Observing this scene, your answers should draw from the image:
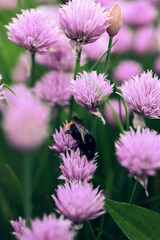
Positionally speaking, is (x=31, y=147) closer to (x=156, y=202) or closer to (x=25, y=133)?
(x=25, y=133)

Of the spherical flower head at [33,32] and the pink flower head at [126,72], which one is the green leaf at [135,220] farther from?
the pink flower head at [126,72]

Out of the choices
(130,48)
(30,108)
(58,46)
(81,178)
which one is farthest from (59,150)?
(130,48)

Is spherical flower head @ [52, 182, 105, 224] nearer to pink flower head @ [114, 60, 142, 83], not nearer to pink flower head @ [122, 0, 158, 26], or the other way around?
pink flower head @ [114, 60, 142, 83]

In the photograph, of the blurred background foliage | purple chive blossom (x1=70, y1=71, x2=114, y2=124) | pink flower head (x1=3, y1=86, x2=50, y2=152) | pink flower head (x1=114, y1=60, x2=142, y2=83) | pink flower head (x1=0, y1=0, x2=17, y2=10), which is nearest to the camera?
pink flower head (x1=3, y1=86, x2=50, y2=152)

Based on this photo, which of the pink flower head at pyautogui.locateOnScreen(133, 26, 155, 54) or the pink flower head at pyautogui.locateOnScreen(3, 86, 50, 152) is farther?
the pink flower head at pyautogui.locateOnScreen(133, 26, 155, 54)

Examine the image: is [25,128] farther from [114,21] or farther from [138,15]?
[138,15]

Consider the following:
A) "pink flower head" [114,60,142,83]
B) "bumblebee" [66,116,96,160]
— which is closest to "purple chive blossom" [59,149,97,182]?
"bumblebee" [66,116,96,160]

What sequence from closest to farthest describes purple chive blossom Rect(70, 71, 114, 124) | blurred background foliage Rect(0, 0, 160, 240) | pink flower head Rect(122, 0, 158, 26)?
purple chive blossom Rect(70, 71, 114, 124) < blurred background foliage Rect(0, 0, 160, 240) < pink flower head Rect(122, 0, 158, 26)
